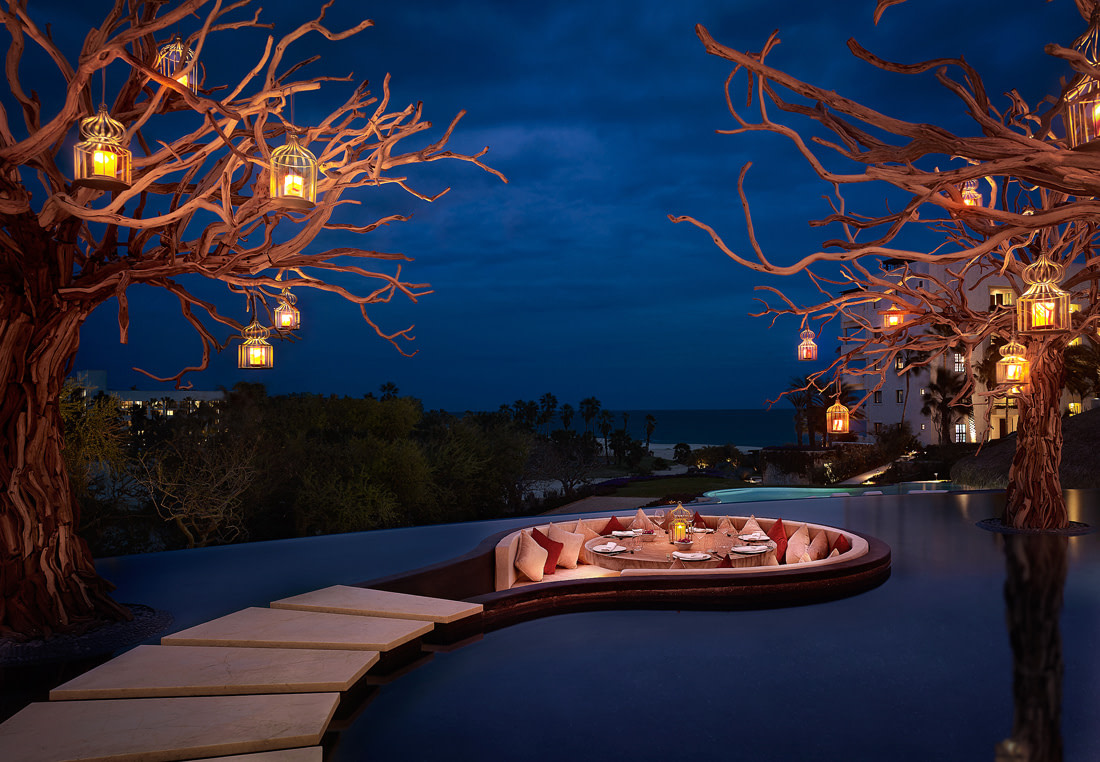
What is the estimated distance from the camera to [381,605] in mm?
5070

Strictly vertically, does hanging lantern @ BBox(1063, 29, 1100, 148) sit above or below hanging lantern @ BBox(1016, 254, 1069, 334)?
above

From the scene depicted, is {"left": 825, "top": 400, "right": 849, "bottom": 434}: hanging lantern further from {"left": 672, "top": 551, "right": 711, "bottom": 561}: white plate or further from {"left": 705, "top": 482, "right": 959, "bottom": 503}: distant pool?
{"left": 705, "top": 482, "right": 959, "bottom": 503}: distant pool

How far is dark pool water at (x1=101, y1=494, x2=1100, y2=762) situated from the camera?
3.31 m

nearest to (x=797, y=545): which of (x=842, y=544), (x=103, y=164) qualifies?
(x=842, y=544)

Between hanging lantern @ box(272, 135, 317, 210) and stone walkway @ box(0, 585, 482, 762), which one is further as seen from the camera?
hanging lantern @ box(272, 135, 317, 210)

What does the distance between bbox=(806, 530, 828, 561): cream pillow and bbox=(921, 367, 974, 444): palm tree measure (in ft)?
97.4

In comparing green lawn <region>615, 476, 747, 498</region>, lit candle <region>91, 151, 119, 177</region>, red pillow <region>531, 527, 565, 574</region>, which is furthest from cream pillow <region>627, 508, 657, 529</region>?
green lawn <region>615, 476, 747, 498</region>

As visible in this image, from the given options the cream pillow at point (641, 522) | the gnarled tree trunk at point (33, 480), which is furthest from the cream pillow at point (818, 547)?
the gnarled tree trunk at point (33, 480)

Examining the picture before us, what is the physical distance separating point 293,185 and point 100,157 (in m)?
1.05

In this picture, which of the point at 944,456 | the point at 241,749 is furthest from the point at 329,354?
the point at 241,749

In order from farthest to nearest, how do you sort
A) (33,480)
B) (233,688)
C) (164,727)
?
1. (33,480)
2. (233,688)
3. (164,727)

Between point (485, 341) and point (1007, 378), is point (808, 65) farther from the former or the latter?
point (485, 341)

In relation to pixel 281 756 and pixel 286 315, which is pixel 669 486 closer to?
pixel 286 315

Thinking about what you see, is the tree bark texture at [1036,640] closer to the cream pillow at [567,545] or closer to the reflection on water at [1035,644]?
the reflection on water at [1035,644]
